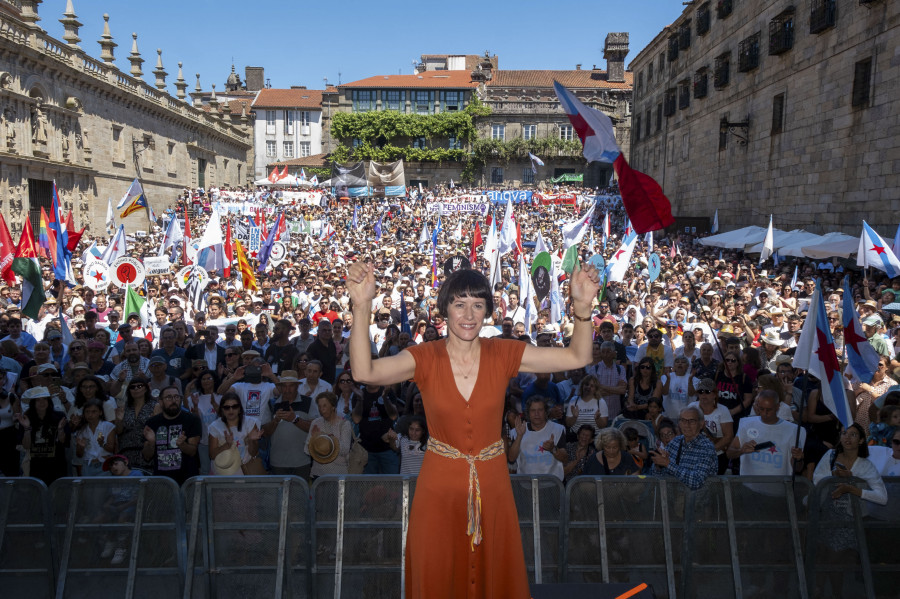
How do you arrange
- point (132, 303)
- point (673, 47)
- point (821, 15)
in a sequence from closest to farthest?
point (132, 303), point (821, 15), point (673, 47)

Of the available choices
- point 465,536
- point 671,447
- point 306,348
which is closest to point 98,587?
point 465,536

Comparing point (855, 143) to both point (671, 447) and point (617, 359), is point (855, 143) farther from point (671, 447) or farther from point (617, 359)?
point (671, 447)

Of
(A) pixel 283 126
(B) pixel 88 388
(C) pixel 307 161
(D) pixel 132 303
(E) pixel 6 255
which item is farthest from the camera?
(A) pixel 283 126

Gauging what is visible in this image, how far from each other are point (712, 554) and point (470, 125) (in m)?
54.8

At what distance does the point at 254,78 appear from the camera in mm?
71938

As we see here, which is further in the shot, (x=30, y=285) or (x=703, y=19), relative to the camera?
(x=703, y=19)

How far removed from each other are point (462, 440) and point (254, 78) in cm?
7583

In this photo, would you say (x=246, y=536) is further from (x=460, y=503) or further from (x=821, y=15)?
(x=821, y=15)

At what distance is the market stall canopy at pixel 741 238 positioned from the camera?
18641 mm

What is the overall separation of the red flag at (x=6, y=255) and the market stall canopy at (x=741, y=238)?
1682cm

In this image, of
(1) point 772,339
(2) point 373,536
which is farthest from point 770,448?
(1) point 772,339

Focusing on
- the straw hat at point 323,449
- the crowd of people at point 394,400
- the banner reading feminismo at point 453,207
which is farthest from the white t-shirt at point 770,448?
the banner reading feminismo at point 453,207

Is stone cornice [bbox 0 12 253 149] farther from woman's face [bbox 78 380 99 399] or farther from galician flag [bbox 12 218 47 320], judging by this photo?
woman's face [bbox 78 380 99 399]

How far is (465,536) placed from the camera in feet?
8.61
